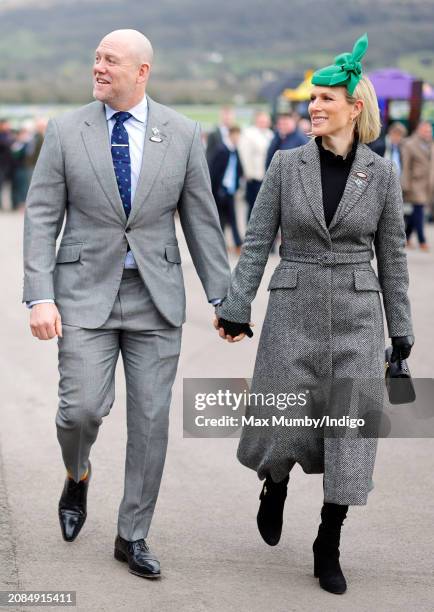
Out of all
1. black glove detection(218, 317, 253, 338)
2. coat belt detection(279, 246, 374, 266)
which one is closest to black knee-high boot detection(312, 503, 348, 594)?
black glove detection(218, 317, 253, 338)

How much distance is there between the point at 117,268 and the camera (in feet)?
14.9

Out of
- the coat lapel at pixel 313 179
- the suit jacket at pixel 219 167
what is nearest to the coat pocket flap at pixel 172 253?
the coat lapel at pixel 313 179

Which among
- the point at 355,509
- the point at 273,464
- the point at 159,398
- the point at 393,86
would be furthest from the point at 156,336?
the point at 393,86

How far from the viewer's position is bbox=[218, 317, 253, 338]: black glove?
15.3 feet

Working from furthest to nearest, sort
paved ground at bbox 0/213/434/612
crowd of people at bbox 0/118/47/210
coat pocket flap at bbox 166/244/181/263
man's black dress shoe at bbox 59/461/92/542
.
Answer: crowd of people at bbox 0/118/47/210
man's black dress shoe at bbox 59/461/92/542
coat pocket flap at bbox 166/244/181/263
paved ground at bbox 0/213/434/612

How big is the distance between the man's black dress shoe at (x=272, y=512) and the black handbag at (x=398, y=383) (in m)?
0.54

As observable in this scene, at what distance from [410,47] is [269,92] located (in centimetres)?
10203

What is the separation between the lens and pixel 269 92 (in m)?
34.6

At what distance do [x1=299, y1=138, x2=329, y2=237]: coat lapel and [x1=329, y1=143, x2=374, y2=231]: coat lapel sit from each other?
60 millimetres

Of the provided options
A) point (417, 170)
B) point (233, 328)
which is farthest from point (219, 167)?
point (233, 328)

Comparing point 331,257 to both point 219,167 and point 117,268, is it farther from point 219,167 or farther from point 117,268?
point 219,167

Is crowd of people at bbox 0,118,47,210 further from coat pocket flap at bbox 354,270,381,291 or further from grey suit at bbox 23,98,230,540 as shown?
coat pocket flap at bbox 354,270,381,291

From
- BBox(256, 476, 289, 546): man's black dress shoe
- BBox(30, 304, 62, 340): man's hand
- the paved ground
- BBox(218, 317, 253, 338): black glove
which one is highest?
BBox(30, 304, 62, 340): man's hand

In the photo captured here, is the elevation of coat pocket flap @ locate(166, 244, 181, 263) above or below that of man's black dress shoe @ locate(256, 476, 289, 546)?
above
